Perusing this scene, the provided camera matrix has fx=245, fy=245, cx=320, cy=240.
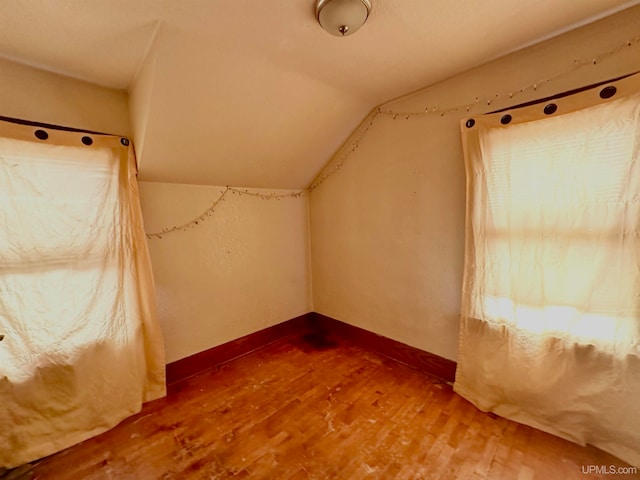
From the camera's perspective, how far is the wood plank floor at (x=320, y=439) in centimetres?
122

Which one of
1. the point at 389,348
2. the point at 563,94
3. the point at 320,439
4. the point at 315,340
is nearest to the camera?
the point at 563,94

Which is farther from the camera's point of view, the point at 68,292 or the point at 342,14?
the point at 68,292

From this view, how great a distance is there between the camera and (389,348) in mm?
2199

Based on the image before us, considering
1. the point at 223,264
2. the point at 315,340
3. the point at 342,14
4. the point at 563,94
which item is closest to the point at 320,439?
the point at 315,340

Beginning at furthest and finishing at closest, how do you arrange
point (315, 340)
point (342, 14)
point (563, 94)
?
1. point (315, 340)
2. point (563, 94)
3. point (342, 14)

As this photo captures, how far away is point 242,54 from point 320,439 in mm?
2205

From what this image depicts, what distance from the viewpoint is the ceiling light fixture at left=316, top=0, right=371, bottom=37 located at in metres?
1.04

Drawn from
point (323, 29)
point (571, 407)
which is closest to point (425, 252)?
point (571, 407)

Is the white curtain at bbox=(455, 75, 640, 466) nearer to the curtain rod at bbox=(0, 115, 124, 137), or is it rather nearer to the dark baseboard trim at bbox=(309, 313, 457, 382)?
the dark baseboard trim at bbox=(309, 313, 457, 382)

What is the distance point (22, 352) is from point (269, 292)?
166 centimetres

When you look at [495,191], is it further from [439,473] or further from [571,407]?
[439,473]

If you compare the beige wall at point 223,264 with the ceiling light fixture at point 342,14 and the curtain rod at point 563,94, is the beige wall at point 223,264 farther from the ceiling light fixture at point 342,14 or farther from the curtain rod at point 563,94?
the curtain rod at point 563,94

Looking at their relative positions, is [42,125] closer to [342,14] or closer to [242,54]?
[242,54]

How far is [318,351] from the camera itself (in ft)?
7.76
